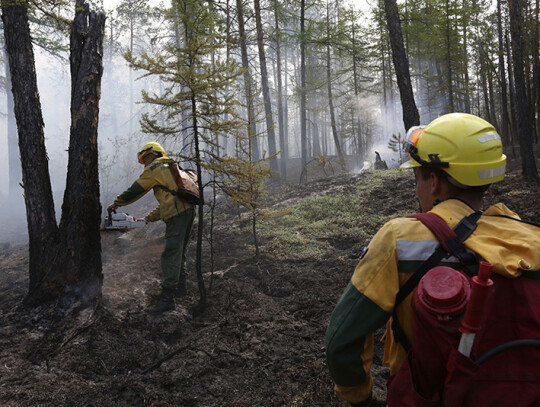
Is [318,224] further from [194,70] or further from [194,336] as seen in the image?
[194,70]

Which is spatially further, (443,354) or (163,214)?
(163,214)

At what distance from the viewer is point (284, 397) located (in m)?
3.27

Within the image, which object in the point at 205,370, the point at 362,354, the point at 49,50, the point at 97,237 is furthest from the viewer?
the point at 49,50

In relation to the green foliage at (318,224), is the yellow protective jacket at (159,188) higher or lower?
higher

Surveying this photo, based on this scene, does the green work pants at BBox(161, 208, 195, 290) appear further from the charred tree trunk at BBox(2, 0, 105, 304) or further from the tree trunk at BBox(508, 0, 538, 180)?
the tree trunk at BBox(508, 0, 538, 180)

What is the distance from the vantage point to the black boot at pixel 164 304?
5.20 metres

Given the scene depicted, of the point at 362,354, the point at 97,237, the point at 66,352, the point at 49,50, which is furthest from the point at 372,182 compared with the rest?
the point at 49,50

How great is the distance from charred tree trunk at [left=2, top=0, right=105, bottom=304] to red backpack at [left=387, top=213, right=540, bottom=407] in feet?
16.5

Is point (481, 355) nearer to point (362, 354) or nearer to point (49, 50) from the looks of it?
point (362, 354)

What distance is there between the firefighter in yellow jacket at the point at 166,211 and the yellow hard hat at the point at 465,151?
4.58 meters

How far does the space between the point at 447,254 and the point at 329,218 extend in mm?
9043

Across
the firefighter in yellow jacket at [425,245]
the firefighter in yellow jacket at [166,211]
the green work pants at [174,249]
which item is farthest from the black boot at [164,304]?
the firefighter in yellow jacket at [425,245]

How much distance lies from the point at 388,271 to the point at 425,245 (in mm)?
158

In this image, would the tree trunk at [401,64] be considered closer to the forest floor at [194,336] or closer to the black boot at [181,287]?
the forest floor at [194,336]
